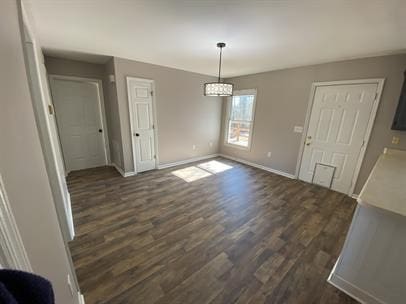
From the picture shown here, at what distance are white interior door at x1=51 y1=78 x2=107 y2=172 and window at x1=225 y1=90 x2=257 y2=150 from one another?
3551mm

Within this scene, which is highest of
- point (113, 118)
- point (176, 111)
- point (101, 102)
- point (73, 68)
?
point (73, 68)

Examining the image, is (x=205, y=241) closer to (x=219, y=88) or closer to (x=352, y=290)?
(x=352, y=290)

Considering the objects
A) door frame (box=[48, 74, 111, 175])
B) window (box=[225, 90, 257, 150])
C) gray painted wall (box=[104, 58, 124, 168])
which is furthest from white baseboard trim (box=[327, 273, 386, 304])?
door frame (box=[48, 74, 111, 175])

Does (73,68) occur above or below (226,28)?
below

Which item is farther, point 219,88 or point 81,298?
point 219,88

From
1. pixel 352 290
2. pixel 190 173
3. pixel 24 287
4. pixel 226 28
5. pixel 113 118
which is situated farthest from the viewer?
pixel 190 173

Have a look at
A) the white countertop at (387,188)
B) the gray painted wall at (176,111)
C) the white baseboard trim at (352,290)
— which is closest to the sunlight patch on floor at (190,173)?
the gray painted wall at (176,111)

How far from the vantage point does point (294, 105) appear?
12.5 ft

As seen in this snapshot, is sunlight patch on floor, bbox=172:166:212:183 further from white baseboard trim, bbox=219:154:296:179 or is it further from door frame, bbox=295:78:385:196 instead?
door frame, bbox=295:78:385:196

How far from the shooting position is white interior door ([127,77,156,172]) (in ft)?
11.9

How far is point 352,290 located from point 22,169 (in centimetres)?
251

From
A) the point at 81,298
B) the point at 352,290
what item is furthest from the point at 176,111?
the point at 352,290

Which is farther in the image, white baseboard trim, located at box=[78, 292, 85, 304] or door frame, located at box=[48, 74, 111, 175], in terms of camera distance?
door frame, located at box=[48, 74, 111, 175]

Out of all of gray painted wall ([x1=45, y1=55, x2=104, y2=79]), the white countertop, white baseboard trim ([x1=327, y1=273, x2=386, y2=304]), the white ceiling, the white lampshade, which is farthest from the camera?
gray painted wall ([x1=45, y1=55, x2=104, y2=79])
